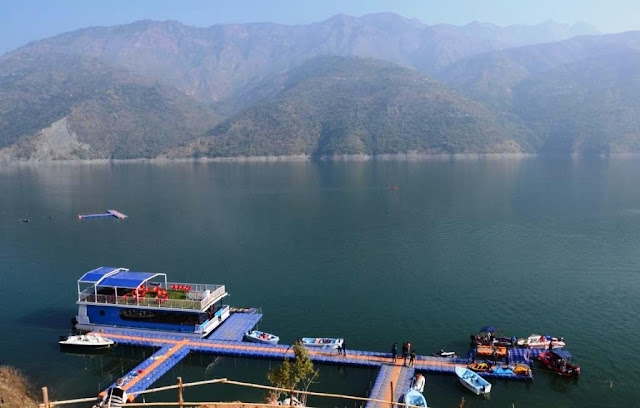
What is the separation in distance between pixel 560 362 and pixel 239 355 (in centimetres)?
2734

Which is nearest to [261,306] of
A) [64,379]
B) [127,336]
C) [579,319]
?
[127,336]

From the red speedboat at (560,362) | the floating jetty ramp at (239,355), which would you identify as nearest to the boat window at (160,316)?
the floating jetty ramp at (239,355)

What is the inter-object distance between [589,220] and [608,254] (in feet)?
110

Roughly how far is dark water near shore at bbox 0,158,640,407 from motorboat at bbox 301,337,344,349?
2586 mm

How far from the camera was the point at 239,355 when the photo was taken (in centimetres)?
4634

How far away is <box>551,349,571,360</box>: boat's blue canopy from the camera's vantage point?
139ft

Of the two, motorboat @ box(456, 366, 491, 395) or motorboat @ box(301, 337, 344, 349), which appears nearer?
motorboat @ box(456, 366, 491, 395)

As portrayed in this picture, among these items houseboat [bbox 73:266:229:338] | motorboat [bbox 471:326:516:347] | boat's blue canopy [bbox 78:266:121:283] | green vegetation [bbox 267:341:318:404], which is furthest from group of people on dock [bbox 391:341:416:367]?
boat's blue canopy [bbox 78:266:121:283]

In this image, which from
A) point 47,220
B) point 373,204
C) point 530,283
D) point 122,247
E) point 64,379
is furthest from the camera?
point 373,204

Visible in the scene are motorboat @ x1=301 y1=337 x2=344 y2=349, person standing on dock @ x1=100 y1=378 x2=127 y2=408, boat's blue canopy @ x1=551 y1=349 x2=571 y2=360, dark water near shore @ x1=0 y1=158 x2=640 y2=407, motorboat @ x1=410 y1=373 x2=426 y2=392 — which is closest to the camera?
person standing on dock @ x1=100 y1=378 x2=127 y2=408

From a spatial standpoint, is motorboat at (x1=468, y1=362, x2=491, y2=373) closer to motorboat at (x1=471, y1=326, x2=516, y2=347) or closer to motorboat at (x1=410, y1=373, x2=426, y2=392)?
motorboat at (x1=471, y1=326, x2=516, y2=347)

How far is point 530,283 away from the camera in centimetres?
6588

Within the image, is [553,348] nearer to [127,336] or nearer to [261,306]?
[261,306]

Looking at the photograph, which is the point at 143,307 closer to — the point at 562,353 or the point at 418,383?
the point at 418,383
